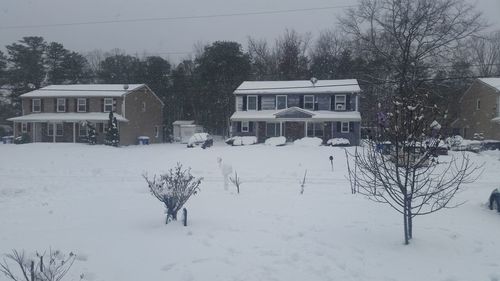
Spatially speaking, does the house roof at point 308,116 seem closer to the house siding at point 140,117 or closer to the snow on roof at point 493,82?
the house siding at point 140,117

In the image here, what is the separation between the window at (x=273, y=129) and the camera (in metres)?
43.8

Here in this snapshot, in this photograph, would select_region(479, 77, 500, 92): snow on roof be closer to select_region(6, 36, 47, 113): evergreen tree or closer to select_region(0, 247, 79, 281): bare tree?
select_region(0, 247, 79, 281): bare tree

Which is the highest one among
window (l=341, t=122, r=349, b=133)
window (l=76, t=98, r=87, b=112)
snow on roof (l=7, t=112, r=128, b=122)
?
window (l=76, t=98, r=87, b=112)

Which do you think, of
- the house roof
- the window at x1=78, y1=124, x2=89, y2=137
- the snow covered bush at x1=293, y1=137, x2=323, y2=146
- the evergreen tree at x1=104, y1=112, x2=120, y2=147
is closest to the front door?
the house roof

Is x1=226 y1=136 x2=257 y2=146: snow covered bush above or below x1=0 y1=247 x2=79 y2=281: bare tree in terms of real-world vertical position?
above

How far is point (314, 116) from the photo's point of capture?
1644 inches

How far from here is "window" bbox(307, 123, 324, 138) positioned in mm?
43094

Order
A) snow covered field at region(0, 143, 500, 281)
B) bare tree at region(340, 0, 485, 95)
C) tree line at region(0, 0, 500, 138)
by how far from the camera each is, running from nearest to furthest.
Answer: snow covered field at region(0, 143, 500, 281)
bare tree at region(340, 0, 485, 95)
tree line at region(0, 0, 500, 138)

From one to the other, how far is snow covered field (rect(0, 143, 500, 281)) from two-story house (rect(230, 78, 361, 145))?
24.7 meters

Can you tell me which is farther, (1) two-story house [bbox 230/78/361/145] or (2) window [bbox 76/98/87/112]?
(2) window [bbox 76/98/87/112]

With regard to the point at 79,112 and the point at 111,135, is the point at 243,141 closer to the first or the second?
the point at 111,135

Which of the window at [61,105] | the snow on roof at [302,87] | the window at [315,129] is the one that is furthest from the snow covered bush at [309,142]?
the window at [61,105]

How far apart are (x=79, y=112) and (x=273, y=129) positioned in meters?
20.6

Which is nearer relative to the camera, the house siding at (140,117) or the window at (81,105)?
the house siding at (140,117)
